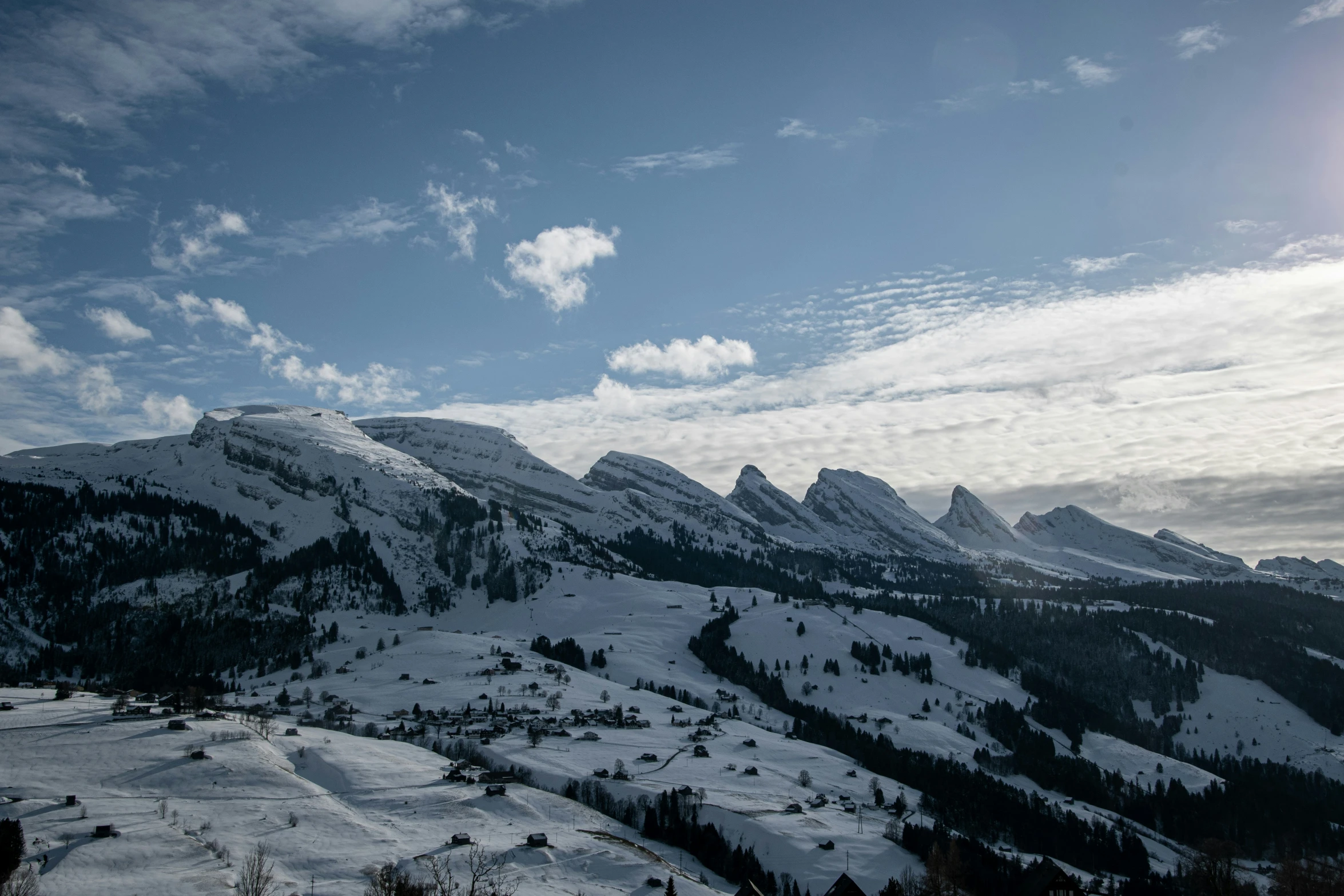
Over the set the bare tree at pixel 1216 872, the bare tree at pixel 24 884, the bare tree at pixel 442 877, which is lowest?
the bare tree at pixel 1216 872

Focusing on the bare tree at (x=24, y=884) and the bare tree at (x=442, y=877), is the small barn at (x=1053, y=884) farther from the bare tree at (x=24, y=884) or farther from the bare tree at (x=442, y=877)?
the bare tree at (x=24, y=884)

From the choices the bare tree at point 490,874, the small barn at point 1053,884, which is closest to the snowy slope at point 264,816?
the bare tree at point 490,874

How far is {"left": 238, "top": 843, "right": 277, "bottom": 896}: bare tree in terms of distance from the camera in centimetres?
7188

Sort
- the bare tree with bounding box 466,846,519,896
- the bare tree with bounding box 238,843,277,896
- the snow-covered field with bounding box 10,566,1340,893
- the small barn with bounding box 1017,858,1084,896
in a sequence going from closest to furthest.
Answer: the bare tree with bounding box 238,843,277,896, the small barn with bounding box 1017,858,1084,896, the bare tree with bounding box 466,846,519,896, the snow-covered field with bounding box 10,566,1340,893

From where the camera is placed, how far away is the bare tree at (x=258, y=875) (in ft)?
236

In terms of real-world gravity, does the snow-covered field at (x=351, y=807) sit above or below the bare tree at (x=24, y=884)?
below

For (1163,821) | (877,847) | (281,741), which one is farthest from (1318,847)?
(281,741)

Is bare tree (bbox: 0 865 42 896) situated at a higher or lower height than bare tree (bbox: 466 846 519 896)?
higher

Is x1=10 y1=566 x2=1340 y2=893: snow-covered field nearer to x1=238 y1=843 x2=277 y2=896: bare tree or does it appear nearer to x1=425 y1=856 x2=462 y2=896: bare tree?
x1=238 y1=843 x2=277 y2=896: bare tree

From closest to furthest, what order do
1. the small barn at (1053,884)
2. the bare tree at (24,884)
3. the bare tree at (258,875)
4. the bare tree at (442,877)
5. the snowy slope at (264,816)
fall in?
the bare tree at (24,884), the bare tree at (258,875), the bare tree at (442,877), the small barn at (1053,884), the snowy slope at (264,816)

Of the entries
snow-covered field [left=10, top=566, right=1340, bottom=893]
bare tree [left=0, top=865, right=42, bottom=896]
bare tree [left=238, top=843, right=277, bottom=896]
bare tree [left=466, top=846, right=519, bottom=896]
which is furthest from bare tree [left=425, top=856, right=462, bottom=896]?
bare tree [left=0, top=865, right=42, bottom=896]

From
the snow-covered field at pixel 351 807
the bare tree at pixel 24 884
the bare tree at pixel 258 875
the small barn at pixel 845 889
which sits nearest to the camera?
the bare tree at pixel 24 884

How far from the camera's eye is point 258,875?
2813 inches

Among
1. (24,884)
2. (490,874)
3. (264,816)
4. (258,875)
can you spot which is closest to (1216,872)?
(490,874)
